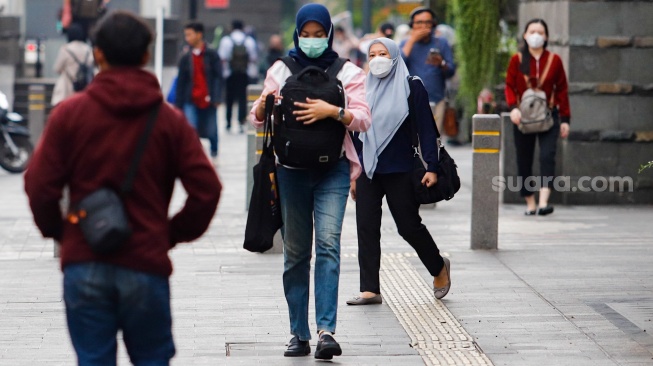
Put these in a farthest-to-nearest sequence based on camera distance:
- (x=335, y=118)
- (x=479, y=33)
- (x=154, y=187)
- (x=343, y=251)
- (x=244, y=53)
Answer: (x=244, y=53)
(x=479, y=33)
(x=343, y=251)
(x=335, y=118)
(x=154, y=187)

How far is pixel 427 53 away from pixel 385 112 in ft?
17.5

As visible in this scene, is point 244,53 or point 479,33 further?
point 244,53

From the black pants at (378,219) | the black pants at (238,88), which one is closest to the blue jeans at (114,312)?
the black pants at (378,219)

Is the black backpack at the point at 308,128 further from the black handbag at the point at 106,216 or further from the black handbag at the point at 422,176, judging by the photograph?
the black handbag at the point at 106,216

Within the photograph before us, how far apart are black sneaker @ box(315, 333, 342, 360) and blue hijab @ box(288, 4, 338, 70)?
50.6 inches

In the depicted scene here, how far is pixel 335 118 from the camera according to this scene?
6.31 m

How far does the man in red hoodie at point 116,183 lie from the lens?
14.3ft

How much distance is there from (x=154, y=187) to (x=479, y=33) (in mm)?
12487

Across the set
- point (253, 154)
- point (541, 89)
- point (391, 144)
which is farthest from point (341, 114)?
point (541, 89)

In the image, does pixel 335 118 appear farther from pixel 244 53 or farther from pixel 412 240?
pixel 244 53

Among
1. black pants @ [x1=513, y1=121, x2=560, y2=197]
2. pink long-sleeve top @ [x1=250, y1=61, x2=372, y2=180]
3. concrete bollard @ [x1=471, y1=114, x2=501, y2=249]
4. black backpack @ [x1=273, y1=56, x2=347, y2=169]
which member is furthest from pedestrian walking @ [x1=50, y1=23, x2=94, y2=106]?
black backpack @ [x1=273, y1=56, x2=347, y2=169]

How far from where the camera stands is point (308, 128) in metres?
6.32

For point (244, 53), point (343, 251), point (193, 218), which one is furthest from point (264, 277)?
point (244, 53)

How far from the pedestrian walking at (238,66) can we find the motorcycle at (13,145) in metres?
7.12
